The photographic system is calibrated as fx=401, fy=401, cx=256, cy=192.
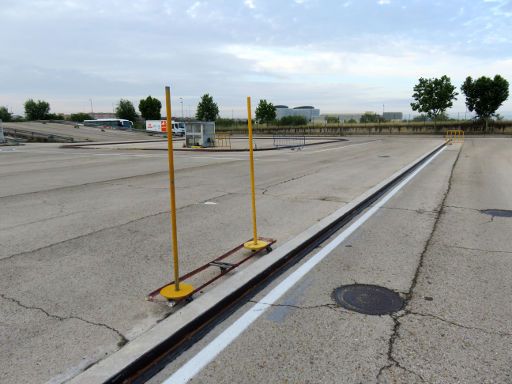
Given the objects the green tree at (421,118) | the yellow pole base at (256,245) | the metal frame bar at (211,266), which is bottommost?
the metal frame bar at (211,266)

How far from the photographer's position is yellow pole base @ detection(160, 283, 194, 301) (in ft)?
12.3

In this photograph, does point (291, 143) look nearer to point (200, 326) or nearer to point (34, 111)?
point (200, 326)

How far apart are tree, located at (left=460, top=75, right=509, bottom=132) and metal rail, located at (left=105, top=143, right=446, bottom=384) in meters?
55.3

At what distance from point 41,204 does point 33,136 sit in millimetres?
42202

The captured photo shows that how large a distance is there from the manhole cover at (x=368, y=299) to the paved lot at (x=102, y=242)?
1748 millimetres

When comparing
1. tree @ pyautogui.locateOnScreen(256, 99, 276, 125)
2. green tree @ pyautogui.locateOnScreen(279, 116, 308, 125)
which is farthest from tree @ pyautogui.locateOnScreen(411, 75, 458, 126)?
tree @ pyautogui.locateOnScreen(256, 99, 276, 125)

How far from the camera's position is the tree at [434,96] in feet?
189

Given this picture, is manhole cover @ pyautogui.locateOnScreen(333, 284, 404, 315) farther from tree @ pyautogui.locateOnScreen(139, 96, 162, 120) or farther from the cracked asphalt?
tree @ pyautogui.locateOnScreen(139, 96, 162, 120)

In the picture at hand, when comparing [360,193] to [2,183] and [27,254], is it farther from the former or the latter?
[2,183]

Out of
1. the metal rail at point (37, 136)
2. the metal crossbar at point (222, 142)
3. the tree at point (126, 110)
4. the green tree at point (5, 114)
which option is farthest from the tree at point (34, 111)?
the metal crossbar at point (222, 142)

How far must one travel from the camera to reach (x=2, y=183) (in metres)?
12.2

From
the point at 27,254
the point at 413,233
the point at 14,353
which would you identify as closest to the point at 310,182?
the point at 413,233

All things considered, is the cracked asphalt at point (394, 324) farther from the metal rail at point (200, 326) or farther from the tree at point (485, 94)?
the tree at point (485, 94)

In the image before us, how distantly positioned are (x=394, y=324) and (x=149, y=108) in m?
97.2
